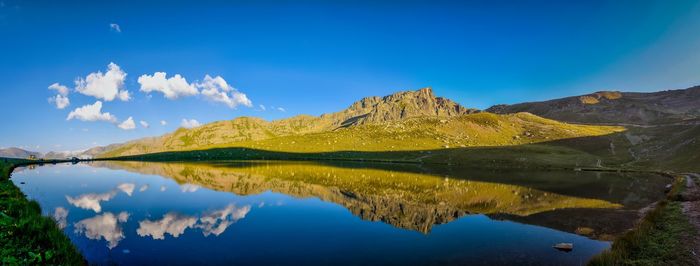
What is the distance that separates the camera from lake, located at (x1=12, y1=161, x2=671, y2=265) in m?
27.2

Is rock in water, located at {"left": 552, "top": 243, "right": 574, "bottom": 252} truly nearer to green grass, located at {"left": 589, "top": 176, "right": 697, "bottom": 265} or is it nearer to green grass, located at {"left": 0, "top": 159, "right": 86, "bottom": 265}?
green grass, located at {"left": 589, "top": 176, "right": 697, "bottom": 265}

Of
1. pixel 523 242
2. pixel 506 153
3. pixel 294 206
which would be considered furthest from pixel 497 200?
pixel 506 153

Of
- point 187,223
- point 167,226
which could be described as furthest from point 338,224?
point 167,226

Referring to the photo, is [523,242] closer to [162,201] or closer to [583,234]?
[583,234]

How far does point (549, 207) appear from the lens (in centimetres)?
5284

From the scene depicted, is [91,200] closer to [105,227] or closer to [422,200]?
[105,227]

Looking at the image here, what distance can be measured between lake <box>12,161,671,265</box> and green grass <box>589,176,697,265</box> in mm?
3106

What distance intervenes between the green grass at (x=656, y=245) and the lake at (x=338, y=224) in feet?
10.2

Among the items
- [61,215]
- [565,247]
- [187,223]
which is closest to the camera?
[565,247]

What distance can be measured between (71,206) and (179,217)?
16509 millimetres

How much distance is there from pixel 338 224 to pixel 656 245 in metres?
26.5

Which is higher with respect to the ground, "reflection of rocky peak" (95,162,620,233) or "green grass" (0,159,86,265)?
"green grass" (0,159,86,265)

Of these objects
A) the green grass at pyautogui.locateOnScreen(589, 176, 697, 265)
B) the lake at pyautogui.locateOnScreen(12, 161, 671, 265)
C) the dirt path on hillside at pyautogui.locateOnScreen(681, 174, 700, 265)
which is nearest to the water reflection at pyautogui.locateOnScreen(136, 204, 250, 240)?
the lake at pyautogui.locateOnScreen(12, 161, 671, 265)

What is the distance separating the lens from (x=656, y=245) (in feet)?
84.5
